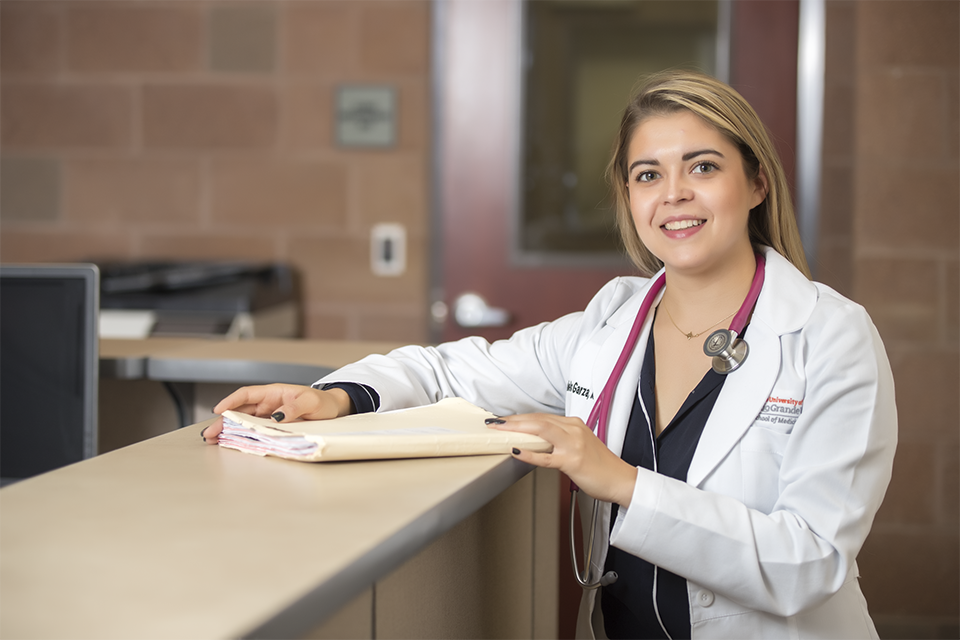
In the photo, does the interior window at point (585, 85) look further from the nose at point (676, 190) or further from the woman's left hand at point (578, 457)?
the woman's left hand at point (578, 457)


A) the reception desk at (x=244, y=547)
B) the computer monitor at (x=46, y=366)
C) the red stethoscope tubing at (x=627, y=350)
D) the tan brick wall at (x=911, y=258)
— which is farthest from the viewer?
Answer: the tan brick wall at (x=911, y=258)

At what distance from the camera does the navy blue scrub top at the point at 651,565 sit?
1.23 m

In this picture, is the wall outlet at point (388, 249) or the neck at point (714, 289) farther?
the wall outlet at point (388, 249)

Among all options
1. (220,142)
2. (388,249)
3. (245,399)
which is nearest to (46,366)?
(245,399)

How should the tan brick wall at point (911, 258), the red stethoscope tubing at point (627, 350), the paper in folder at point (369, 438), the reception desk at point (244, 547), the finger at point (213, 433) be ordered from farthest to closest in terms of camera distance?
1. the tan brick wall at point (911, 258)
2. the red stethoscope tubing at point (627, 350)
3. the finger at point (213, 433)
4. the paper in folder at point (369, 438)
5. the reception desk at point (244, 547)

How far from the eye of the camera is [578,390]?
1417 mm

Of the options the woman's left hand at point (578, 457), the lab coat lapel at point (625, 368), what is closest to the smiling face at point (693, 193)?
the lab coat lapel at point (625, 368)

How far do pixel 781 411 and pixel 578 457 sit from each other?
0.32 metres

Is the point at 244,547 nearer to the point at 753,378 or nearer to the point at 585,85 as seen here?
the point at 753,378

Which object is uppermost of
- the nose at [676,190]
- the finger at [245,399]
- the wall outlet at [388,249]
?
the nose at [676,190]

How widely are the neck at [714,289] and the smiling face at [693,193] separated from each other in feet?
0.05

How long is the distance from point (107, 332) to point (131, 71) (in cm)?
109

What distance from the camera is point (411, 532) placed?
791mm

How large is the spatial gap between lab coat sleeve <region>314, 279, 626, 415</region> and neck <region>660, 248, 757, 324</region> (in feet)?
0.49
